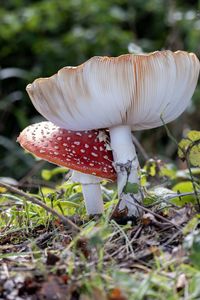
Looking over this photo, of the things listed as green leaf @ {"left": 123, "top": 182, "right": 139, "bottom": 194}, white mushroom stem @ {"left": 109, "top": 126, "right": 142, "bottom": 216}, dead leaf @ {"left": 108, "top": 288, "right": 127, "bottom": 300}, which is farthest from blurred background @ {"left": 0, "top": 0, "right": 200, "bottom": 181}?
dead leaf @ {"left": 108, "top": 288, "right": 127, "bottom": 300}

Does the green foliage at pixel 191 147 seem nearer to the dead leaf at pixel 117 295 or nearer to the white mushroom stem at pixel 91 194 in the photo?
the white mushroom stem at pixel 91 194

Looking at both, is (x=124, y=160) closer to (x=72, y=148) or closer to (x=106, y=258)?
(x=72, y=148)

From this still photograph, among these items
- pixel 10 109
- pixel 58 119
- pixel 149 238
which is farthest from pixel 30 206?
pixel 10 109

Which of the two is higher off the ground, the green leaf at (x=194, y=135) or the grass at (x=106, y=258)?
the green leaf at (x=194, y=135)

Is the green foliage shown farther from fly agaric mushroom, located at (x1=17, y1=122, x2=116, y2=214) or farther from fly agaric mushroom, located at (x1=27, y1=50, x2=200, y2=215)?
fly agaric mushroom, located at (x1=17, y1=122, x2=116, y2=214)

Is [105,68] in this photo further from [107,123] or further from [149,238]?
[149,238]

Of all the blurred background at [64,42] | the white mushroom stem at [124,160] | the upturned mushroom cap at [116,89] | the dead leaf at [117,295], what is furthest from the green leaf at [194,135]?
the blurred background at [64,42]
